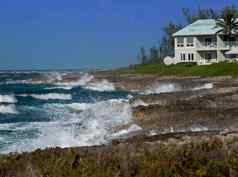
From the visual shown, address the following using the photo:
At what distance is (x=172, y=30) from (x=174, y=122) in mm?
107087

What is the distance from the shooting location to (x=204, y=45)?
88.4 meters

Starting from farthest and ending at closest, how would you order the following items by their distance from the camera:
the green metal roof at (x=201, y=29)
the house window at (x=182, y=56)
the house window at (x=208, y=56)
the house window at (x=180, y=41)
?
the house window at (x=182, y=56), the house window at (x=180, y=41), the house window at (x=208, y=56), the green metal roof at (x=201, y=29)

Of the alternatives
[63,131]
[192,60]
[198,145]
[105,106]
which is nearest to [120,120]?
[63,131]

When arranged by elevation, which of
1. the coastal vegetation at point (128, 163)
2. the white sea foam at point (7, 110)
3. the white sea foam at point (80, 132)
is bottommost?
the white sea foam at point (7, 110)

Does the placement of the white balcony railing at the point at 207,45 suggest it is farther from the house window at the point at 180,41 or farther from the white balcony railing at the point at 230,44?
the house window at the point at 180,41

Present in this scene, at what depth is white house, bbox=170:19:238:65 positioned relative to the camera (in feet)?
277

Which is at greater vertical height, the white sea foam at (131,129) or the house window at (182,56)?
the white sea foam at (131,129)

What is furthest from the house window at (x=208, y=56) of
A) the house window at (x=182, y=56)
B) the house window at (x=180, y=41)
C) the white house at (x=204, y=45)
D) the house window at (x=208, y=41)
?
the house window at (x=180, y=41)

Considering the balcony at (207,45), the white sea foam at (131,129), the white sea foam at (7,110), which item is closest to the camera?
the white sea foam at (131,129)

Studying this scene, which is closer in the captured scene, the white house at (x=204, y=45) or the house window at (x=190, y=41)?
the white house at (x=204, y=45)

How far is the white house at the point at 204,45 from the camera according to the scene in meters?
84.6

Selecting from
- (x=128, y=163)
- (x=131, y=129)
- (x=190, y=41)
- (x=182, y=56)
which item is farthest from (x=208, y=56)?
(x=128, y=163)

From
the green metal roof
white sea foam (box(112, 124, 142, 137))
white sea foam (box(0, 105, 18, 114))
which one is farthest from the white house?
white sea foam (box(112, 124, 142, 137))

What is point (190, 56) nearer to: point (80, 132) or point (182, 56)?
point (182, 56)
